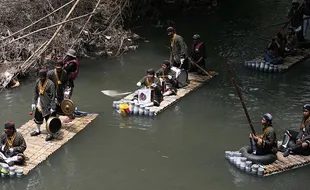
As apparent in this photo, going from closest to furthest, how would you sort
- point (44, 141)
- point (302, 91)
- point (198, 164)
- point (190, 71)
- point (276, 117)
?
point (198, 164) → point (44, 141) → point (276, 117) → point (302, 91) → point (190, 71)

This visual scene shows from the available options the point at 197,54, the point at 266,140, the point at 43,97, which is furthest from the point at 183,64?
the point at 266,140

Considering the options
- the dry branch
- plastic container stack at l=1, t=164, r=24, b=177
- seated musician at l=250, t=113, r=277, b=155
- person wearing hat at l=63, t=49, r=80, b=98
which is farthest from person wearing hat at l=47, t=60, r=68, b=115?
seated musician at l=250, t=113, r=277, b=155

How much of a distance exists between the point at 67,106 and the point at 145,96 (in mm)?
2295

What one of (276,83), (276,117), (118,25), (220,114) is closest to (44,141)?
(220,114)

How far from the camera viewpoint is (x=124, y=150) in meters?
11.8

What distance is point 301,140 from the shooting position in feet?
36.3

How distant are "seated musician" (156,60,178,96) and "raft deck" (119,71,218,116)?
0.57ft

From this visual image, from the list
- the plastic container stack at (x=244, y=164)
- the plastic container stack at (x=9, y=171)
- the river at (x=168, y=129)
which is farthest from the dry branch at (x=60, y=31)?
the plastic container stack at (x=244, y=164)

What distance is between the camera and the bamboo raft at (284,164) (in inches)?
419

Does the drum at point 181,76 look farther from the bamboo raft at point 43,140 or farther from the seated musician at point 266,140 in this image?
the seated musician at point 266,140

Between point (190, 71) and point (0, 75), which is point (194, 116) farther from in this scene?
point (0, 75)

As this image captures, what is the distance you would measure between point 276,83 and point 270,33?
Answer: 5.52m

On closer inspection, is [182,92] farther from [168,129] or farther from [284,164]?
[284,164]

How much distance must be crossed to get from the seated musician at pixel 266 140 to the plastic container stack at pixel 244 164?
32 cm
